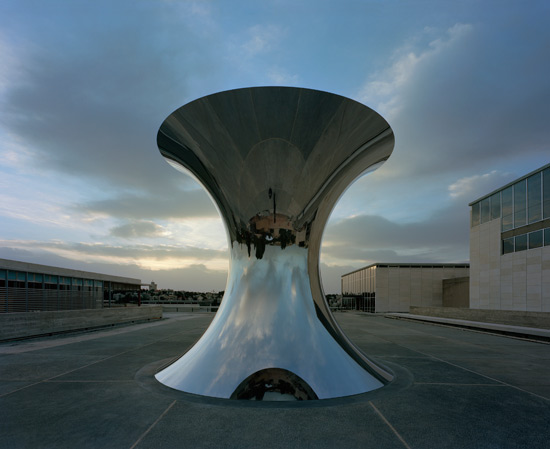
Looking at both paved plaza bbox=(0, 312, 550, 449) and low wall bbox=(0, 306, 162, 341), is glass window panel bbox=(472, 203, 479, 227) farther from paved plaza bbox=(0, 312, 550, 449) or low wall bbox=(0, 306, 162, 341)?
low wall bbox=(0, 306, 162, 341)

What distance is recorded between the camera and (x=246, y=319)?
4.93 metres

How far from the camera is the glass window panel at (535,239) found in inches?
866

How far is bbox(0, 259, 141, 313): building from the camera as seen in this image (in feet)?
39.7

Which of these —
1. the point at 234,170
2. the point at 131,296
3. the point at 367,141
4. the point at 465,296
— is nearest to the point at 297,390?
the point at 234,170

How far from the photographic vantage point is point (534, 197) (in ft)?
75.0

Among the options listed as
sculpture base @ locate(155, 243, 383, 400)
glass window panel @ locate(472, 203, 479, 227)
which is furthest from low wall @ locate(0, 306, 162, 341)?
glass window panel @ locate(472, 203, 479, 227)

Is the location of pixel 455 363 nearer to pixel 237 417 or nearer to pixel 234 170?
pixel 237 417

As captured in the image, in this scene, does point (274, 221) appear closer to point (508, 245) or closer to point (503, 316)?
point (503, 316)

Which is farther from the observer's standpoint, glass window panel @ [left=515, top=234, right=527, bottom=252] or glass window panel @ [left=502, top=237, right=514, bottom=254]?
glass window panel @ [left=502, top=237, right=514, bottom=254]

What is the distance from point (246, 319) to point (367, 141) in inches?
115

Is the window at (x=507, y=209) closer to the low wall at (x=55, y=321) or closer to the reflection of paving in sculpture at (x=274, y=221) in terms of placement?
the reflection of paving in sculpture at (x=274, y=221)

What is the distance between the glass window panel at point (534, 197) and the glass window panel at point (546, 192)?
0.30 m

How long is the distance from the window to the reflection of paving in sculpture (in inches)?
949

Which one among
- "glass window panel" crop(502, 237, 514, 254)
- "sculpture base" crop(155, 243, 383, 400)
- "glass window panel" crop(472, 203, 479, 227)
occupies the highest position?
"glass window panel" crop(472, 203, 479, 227)
